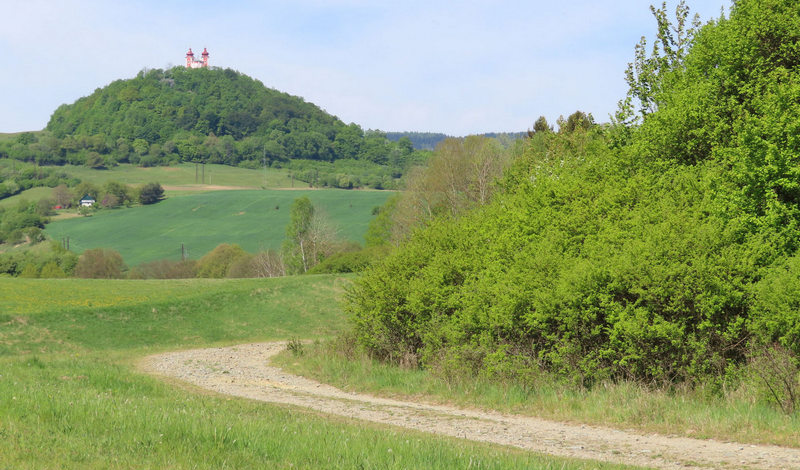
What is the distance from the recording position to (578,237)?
18.7 meters

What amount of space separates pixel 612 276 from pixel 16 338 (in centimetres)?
3030

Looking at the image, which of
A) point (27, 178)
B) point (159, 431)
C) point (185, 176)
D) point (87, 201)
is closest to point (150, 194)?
point (87, 201)

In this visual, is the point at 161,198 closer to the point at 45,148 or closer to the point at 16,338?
the point at 45,148

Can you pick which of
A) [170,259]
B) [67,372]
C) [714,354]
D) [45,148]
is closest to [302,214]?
[170,259]

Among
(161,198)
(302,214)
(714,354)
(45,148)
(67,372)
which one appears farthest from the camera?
(45,148)

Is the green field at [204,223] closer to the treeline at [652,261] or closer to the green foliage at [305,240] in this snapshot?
the green foliage at [305,240]

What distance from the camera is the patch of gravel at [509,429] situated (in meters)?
10.4

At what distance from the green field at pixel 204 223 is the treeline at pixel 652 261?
92.0 m

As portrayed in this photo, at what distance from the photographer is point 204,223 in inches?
5527

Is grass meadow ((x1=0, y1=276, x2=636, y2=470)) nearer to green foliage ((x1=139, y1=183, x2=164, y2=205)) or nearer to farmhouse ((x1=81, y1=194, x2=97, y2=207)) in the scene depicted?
farmhouse ((x1=81, y1=194, x2=97, y2=207))

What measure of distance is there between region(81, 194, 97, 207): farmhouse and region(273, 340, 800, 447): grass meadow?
147559 mm

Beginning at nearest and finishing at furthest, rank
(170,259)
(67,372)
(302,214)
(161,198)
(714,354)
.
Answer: (714,354)
(67,372)
(302,214)
(170,259)
(161,198)

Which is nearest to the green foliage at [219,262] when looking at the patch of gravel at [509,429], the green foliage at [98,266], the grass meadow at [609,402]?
the green foliage at [98,266]

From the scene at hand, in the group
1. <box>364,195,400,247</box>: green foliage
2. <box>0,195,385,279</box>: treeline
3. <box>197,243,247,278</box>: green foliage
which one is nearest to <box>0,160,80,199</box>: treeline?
<box>0,195,385,279</box>: treeline
